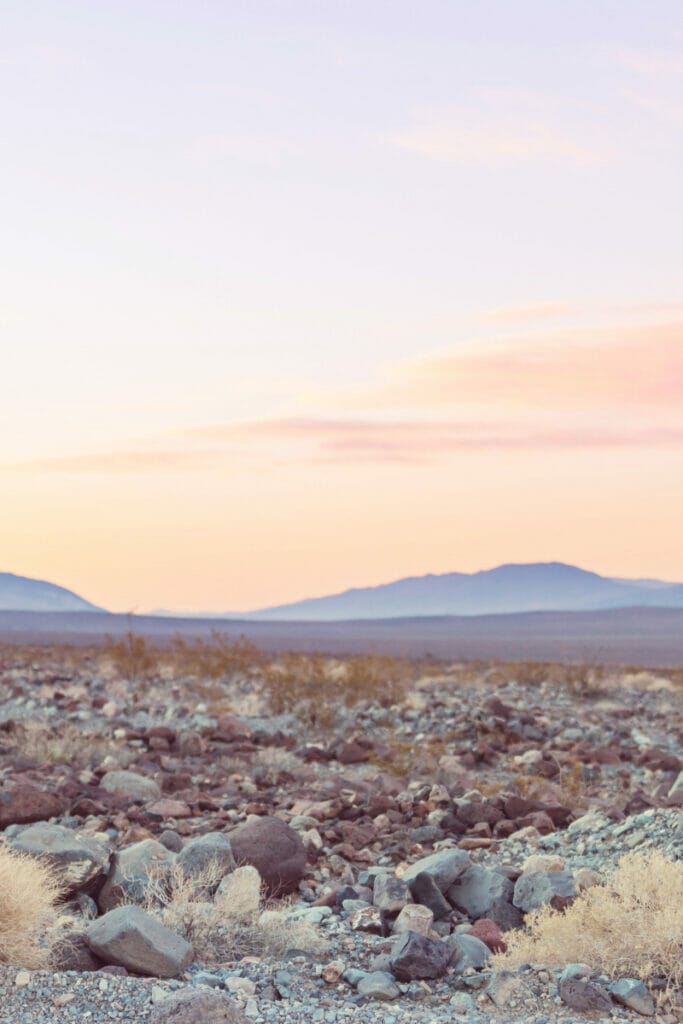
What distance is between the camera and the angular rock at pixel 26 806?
1171 cm

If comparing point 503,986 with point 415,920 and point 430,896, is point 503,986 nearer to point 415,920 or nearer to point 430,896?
point 415,920

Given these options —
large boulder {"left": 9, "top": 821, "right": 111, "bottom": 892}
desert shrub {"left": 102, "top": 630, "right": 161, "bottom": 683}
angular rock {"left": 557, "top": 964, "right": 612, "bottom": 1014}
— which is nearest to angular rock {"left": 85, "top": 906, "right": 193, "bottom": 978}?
large boulder {"left": 9, "top": 821, "right": 111, "bottom": 892}

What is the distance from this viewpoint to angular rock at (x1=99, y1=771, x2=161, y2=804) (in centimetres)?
1374

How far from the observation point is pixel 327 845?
38.3ft

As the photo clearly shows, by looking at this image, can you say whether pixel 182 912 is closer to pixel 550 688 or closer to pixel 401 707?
pixel 401 707

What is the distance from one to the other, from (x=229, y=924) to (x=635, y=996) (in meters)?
2.85

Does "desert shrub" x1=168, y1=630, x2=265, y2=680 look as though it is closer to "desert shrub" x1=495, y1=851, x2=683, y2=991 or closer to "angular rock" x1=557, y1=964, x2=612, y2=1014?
"desert shrub" x1=495, y1=851, x2=683, y2=991

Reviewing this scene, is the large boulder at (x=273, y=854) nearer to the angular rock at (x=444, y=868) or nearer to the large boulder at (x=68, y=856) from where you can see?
the angular rock at (x=444, y=868)

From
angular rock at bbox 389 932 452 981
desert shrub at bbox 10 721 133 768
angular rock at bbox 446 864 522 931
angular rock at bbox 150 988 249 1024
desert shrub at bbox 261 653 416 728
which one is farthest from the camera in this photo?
desert shrub at bbox 261 653 416 728

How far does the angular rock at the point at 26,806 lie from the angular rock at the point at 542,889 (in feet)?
17.2

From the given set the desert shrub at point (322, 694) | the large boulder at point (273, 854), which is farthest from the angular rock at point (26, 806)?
the desert shrub at point (322, 694)

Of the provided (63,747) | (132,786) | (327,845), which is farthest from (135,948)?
(63,747)

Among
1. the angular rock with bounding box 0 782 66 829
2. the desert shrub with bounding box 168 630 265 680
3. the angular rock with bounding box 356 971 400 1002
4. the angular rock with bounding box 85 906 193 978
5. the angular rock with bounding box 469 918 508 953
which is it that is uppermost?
the desert shrub with bounding box 168 630 265 680

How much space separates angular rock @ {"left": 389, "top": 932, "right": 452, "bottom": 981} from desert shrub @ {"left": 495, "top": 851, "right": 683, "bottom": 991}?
0.37 metres
